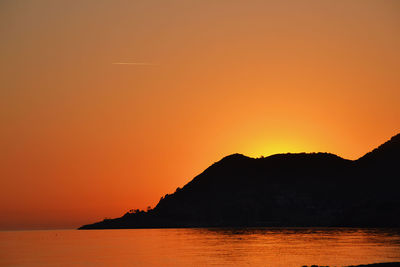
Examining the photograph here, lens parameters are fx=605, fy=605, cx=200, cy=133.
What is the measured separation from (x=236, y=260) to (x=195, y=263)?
39.0ft

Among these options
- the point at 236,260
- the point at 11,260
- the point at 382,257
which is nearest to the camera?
the point at 382,257

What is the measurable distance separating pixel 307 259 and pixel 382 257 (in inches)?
602

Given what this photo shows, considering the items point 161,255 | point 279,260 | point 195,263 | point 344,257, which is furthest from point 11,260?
point 344,257

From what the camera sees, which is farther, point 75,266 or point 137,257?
point 137,257

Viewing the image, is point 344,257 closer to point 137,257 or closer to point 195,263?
point 195,263

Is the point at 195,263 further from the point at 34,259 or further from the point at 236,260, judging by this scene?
the point at 34,259

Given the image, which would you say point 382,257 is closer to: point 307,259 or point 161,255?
point 307,259

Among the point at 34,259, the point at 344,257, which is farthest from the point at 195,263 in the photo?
the point at 34,259

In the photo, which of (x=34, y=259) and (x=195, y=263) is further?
(x=34, y=259)

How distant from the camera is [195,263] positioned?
419ft

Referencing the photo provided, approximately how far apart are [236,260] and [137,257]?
31121mm

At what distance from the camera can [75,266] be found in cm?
13225

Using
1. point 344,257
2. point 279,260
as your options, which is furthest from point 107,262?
point 344,257

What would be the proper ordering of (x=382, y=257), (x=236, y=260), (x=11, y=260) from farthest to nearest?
(x=11, y=260) < (x=236, y=260) < (x=382, y=257)
